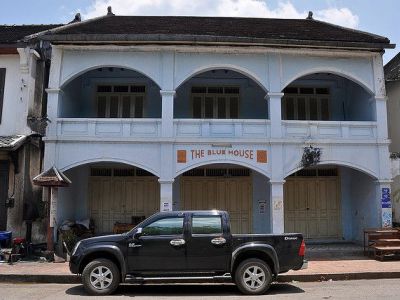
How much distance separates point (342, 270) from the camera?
11.2m

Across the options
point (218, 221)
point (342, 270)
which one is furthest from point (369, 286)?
point (218, 221)

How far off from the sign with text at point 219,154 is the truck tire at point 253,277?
5665mm

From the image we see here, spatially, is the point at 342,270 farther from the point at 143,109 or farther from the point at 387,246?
the point at 143,109

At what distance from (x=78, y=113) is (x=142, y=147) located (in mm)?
3840

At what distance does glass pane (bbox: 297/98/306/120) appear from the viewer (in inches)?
651

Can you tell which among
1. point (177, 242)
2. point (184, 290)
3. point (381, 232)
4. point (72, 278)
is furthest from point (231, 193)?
point (177, 242)

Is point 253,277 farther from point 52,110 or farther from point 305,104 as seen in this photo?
point 305,104

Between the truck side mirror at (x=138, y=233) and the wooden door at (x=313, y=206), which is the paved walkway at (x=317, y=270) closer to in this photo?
the wooden door at (x=313, y=206)

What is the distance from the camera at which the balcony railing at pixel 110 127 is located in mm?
13945

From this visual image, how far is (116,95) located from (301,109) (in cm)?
709

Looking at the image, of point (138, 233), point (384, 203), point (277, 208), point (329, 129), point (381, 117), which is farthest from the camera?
point (381, 117)

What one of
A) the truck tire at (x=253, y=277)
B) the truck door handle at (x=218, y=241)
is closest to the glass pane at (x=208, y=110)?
the truck door handle at (x=218, y=241)

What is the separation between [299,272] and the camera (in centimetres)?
1089

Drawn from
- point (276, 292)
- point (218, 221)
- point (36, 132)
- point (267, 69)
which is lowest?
point (276, 292)
